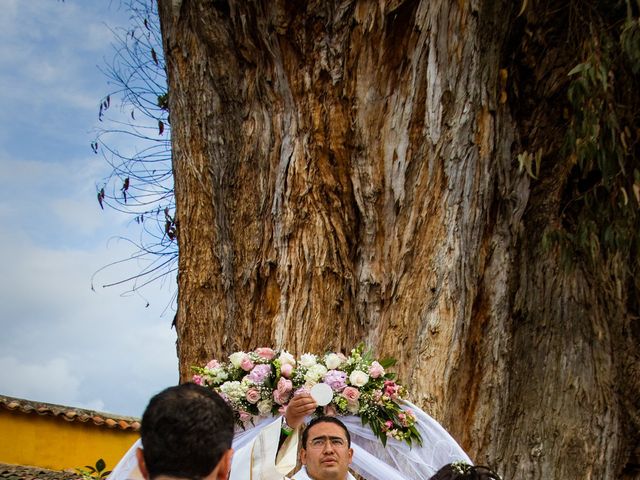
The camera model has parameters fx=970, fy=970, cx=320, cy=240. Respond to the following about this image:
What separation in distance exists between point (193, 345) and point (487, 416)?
2322 mm

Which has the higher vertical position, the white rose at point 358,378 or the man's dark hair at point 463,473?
the white rose at point 358,378

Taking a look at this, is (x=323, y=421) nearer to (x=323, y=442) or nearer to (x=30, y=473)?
(x=323, y=442)

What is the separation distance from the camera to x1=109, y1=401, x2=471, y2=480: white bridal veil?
579cm

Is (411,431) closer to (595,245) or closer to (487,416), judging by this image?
(487,416)

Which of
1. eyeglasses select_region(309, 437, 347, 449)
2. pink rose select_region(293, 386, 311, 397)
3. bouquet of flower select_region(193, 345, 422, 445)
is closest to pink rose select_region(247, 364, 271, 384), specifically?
bouquet of flower select_region(193, 345, 422, 445)

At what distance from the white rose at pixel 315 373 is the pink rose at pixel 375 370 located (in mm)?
319

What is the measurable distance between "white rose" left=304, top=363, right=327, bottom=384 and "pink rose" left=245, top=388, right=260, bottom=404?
302mm

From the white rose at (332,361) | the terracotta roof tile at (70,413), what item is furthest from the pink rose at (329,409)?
the terracotta roof tile at (70,413)

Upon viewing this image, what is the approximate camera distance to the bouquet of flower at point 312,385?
5762 millimetres

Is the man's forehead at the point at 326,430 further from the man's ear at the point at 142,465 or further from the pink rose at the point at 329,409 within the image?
the man's ear at the point at 142,465

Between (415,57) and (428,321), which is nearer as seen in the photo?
(428,321)

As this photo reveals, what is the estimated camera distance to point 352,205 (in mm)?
7375

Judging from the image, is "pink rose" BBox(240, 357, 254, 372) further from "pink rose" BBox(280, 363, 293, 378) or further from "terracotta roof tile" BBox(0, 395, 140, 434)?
"terracotta roof tile" BBox(0, 395, 140, 434)

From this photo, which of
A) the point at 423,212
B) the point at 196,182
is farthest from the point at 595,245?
the point at 196,182
